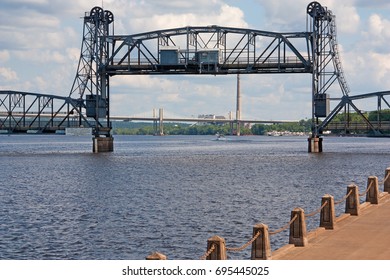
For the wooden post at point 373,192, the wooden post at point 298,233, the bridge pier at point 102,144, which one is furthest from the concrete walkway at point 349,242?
the bridge pier at point 102,144

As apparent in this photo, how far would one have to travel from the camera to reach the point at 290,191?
68.9m

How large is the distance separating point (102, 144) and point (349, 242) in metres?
117

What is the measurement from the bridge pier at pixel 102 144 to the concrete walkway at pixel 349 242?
109 m

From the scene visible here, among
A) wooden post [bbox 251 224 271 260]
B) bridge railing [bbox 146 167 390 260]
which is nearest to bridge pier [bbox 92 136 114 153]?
bridge railing [bbox 146 167 390 260]

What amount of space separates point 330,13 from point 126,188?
72112 mm

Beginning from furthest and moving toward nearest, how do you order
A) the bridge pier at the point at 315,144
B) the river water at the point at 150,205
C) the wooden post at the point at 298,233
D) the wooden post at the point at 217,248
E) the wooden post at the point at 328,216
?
the bridge pier at the point at 315,144
the river water at the point at 150,205
the wooden post at the point at 328,216
the wooden post at the point at 298,233
the wooden post at the point at 217,248

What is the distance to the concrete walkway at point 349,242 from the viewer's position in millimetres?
27609

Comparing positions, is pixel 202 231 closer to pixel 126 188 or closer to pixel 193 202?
pixel 193 202

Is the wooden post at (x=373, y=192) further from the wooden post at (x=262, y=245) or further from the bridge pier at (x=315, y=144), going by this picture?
the bridge pier at (x=315, y=144)

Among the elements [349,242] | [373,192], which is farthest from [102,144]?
[349,242]

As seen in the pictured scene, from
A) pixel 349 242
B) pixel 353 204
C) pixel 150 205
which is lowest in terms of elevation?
pixel 150 205

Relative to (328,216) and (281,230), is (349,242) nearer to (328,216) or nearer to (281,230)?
(281,230)

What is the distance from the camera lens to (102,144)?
14538 centimetres

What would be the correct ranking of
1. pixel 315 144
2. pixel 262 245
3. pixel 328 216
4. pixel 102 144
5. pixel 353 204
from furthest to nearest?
pixel 102 144, pixel 315 144, pixel 353 204, pixel 328 216, pixel 262 245
